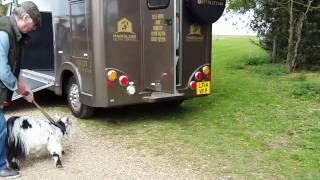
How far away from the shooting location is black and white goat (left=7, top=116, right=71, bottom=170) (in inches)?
205

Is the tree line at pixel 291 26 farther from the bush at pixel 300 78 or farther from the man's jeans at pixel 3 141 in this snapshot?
the man's jeans at pixel 3 141

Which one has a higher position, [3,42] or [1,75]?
[3,42]

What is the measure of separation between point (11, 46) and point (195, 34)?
3415 mm

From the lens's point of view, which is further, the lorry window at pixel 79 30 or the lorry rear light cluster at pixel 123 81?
the lorry window at pixel 79 30

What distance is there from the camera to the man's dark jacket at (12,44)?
4773mm

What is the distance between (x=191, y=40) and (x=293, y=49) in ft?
24.1

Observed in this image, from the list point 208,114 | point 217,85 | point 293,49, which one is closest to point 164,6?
point 208,114

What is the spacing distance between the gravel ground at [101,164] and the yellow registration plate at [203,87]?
1.84m

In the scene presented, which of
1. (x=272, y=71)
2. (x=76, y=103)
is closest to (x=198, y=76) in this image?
(x=76, y=103)

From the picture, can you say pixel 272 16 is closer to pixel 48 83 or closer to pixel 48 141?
pixel 48 83

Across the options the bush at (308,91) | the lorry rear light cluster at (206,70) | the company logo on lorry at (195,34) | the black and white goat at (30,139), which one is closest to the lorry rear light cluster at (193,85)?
the lorry rear light cluster at (206,70)

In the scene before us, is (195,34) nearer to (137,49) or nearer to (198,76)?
(198,76)

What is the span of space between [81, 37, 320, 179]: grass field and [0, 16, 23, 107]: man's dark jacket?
79.5 inches

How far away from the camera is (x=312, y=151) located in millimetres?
5875
